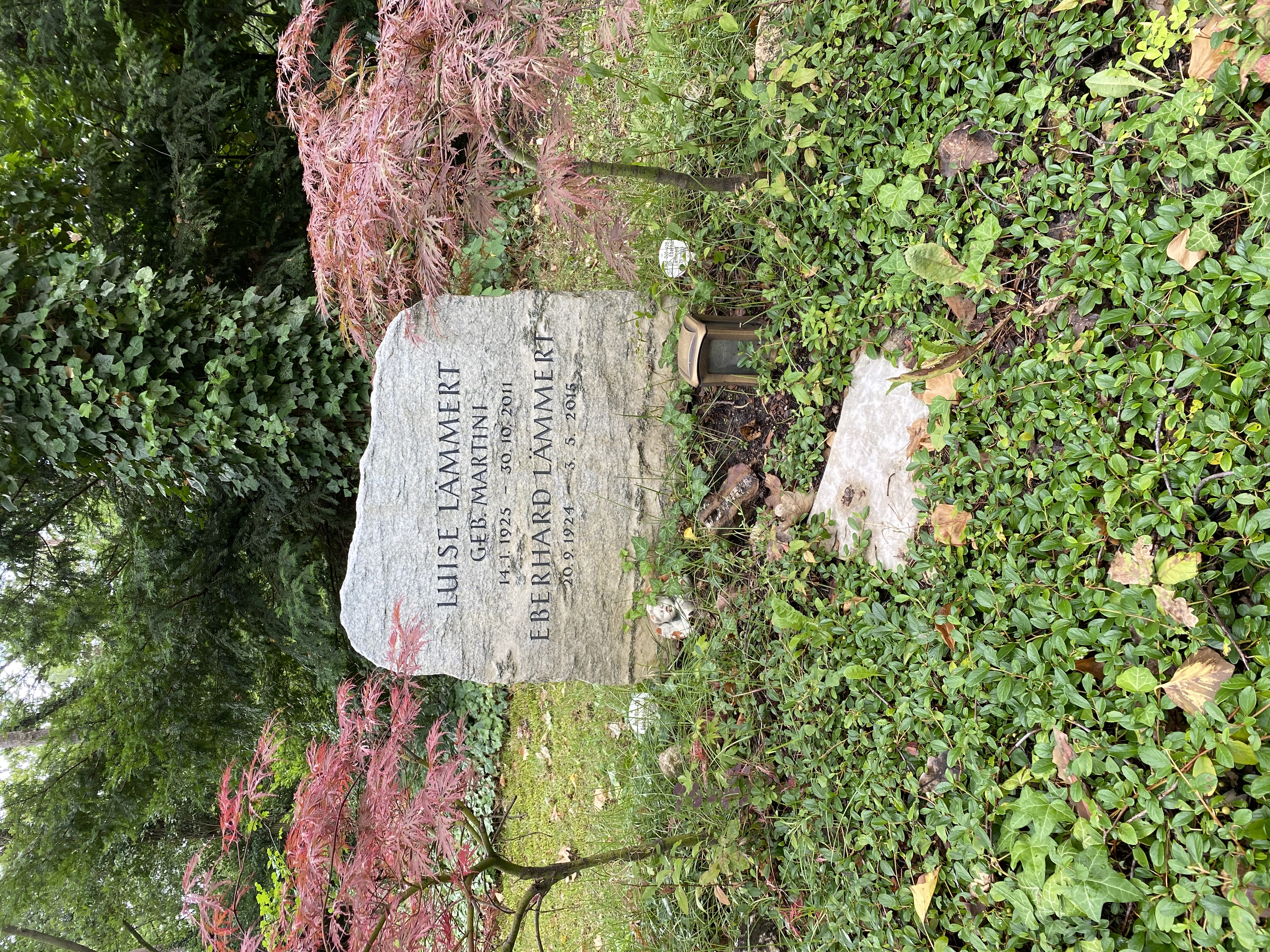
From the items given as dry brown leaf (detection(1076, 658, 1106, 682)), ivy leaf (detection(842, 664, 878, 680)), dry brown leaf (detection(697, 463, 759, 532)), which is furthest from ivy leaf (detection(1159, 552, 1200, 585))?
dry brown leaf (detection(697, 463, 759, 532))

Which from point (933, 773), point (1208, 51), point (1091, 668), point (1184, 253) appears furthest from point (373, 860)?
point (1208, 51)

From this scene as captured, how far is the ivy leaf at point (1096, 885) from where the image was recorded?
1.62 metres

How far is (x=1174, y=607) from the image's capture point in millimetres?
1686

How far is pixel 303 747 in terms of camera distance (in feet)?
19.9

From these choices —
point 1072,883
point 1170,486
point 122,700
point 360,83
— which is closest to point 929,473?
point 1170,486

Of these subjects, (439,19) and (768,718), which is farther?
(768,718)

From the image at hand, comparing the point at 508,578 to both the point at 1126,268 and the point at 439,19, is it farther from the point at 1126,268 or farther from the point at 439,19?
the point at 1126,268

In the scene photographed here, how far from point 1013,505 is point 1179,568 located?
500 mm

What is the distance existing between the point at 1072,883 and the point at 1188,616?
2.02 ft

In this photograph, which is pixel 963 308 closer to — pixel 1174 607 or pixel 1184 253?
pixel 1184 253

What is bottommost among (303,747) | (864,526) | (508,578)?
(303,747)

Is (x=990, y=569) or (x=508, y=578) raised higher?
(x=990, y=569)

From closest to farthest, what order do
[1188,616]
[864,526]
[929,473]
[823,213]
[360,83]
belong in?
[1188,616] → [929,473] → [864,526] → [823,213] → [360,83]

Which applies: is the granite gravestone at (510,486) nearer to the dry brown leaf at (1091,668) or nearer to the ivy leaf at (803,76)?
the ivy leaf at (803,76)
